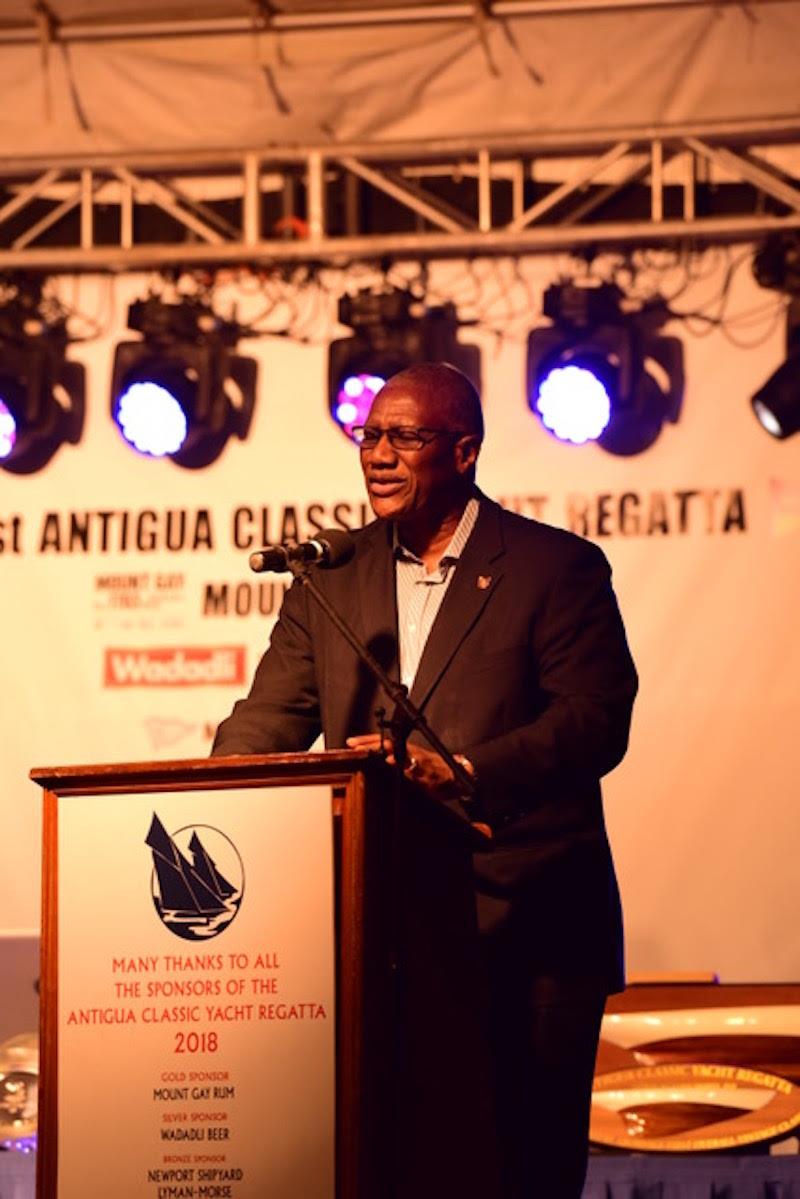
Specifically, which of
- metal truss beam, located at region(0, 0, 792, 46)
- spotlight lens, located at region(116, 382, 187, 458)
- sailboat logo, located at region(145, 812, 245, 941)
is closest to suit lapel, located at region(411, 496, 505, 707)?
sailboat logo, located at region(145, 812, 245, 941)

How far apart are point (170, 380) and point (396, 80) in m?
1.49

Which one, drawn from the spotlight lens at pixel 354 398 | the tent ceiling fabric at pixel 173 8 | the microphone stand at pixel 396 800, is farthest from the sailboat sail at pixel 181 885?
the tent ceiling fabric at pixel 173 8

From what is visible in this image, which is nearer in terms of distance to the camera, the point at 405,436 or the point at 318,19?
the point at 405,436

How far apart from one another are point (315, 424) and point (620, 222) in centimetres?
146

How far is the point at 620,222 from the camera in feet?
25.1

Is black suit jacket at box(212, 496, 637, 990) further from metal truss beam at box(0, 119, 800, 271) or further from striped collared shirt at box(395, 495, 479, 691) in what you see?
metal truss beam at box(0, 119, 800, 271)

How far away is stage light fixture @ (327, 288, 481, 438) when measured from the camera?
758 cm

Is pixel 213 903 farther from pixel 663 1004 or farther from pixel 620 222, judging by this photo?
pixel 620 222

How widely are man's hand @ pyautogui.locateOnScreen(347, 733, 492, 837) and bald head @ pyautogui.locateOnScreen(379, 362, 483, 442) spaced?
84cm

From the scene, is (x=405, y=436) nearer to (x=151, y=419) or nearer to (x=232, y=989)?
(x=232, y=989)

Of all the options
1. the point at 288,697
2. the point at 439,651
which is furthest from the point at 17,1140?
the point at 439,651

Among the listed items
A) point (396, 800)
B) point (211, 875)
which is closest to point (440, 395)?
point (396, 800)

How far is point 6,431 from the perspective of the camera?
7.89 m

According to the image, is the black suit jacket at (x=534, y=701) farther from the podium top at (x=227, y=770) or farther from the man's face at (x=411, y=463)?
the podium top at (x=227, y=770)
